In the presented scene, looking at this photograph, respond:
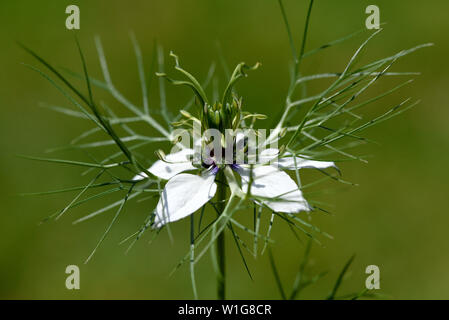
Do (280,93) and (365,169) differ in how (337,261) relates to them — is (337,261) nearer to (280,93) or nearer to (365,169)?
(365,169)

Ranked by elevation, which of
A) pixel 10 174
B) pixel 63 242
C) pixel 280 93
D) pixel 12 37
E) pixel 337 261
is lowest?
pixel 337 261

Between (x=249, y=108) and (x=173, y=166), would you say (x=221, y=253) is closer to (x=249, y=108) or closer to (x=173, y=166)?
(x=173, y=166)

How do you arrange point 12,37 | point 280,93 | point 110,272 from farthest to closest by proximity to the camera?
1. point 12,37
2. point 280,93
3. point 110,272

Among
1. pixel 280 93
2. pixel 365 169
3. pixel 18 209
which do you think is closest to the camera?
pixel 18 209

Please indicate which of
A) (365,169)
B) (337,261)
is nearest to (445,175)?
(365,169)

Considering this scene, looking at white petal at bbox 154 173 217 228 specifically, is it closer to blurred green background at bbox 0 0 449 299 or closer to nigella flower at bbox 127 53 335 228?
nigella flower at bbox 127 53 335 228

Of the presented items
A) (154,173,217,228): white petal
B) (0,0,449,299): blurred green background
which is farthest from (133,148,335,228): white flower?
(0,0,449,299): blurred green background
